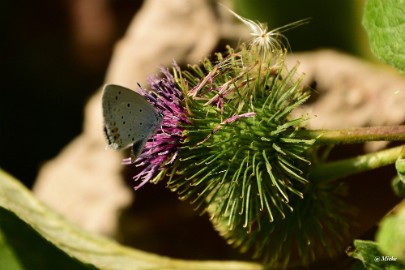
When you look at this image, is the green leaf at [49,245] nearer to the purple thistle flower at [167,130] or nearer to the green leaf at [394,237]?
the purple thistle flower at [167,130]

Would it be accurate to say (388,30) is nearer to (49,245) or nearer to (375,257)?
(375,257)

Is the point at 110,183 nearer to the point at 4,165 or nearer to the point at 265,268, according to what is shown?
the point at 4,165

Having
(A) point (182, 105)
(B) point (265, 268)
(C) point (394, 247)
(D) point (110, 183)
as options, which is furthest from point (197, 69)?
(D) point (110, 183)

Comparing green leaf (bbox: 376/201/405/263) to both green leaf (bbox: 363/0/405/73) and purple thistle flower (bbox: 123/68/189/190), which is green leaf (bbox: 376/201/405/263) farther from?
purple thistle flower (bbox: 123/68/189/190)

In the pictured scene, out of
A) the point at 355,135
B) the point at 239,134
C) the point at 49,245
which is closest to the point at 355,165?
the point at 355,135

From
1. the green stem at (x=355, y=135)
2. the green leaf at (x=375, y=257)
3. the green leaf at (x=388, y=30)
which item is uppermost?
the green leaf at (x=388, y=30)

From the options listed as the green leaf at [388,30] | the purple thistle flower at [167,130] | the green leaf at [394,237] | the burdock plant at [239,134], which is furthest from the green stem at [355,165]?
the green leaf at [394,237]
